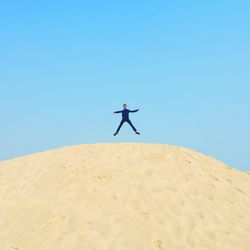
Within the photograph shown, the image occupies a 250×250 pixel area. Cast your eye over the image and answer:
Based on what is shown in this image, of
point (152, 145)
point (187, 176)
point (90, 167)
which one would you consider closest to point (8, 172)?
point (90, 167)

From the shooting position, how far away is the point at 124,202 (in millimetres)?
10406

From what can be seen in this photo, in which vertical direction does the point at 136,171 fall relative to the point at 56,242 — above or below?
above

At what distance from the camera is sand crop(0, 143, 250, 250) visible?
9.22 metres

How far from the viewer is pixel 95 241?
905cm

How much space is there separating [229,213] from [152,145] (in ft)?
15.1

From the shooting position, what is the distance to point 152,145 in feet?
47.5

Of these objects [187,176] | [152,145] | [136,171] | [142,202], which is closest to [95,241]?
[142,202]

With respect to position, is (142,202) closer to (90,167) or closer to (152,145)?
(90,167)

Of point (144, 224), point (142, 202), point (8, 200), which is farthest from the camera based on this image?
point (8, 200)

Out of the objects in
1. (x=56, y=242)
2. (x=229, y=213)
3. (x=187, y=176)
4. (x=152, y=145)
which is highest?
(x=152, y=145)

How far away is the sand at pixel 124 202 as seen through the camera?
9.22 m

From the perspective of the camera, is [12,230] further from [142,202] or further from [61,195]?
[142,202]

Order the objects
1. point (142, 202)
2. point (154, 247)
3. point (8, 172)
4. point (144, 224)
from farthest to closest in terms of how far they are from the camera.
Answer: point (8, 172)
point (142, 202)
point (144, 224)
point (154, 247)

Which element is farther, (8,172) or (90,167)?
(8,172)
